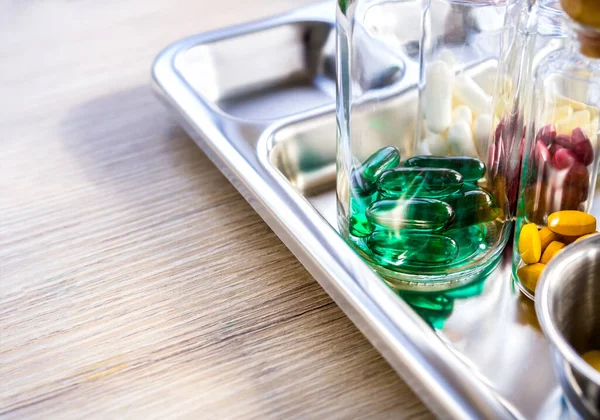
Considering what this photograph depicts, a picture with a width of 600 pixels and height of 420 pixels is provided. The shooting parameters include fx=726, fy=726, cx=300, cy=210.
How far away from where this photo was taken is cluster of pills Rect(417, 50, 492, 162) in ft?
1.81

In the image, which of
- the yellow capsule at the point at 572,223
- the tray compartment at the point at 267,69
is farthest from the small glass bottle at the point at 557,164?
the tray compartment at the point at 267,69

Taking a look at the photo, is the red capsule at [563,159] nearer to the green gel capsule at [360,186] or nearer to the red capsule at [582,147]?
the red capsule at [582,147]

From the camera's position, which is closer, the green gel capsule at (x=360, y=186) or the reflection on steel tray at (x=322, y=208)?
the reflection on steel tray at (x=322, y=208)

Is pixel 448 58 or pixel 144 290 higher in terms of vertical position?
pixel 448 58

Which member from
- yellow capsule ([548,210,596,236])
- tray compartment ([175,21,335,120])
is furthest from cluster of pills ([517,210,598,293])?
tray compartment ([175,21,335,120])

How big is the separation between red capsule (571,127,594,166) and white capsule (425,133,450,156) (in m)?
0.11

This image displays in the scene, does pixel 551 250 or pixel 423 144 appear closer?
pixel 551 250

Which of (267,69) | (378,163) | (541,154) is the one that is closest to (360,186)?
(378,163)

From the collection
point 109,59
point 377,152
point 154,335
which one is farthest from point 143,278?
point 109,59

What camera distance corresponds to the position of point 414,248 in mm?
507

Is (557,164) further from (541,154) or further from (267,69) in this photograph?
(267,69)

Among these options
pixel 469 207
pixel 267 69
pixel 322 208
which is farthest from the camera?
pixel 267 69

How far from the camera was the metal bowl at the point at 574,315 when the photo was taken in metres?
0.35

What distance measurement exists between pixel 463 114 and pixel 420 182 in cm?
7
